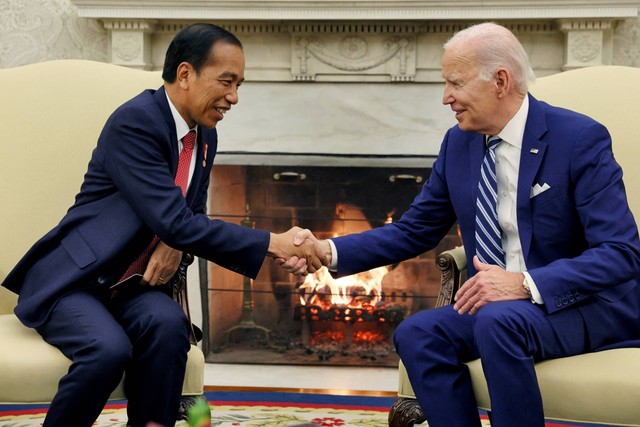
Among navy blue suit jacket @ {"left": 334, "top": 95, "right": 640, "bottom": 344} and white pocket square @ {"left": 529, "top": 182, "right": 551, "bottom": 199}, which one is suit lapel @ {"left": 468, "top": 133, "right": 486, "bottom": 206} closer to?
navy blue suit jacket @ {"left": 334, "top": 95, "right": 640, "bottom": 344}

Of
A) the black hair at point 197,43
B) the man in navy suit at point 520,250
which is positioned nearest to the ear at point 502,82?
the man in navy suit at point 520,250

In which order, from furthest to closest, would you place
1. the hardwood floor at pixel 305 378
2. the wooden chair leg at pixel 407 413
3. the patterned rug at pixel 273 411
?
the hardwood floor at pixel 305 378, the patterned rug at pixel 273 411, the wooden chair leg at pixel 407 413

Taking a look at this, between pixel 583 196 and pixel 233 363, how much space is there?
7.71 ft

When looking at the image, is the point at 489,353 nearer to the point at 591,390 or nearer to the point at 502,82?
the point at 591,390

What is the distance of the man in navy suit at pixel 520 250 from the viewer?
199 centimetres

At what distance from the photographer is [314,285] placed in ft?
14.1

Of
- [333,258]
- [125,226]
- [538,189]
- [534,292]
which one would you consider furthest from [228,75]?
[534,292]

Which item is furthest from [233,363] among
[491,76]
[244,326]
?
[491,76]

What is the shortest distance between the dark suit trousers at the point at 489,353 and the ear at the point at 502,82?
0.52 meters

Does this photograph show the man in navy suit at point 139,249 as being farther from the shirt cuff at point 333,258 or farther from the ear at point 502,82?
the ear at point 502,82

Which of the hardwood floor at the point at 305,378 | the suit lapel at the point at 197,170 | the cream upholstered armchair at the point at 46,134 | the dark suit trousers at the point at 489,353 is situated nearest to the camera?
the dark suit trousers at the point at 489,353

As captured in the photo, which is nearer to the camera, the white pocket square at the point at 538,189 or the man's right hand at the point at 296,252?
the white pocket square at the point at 538,189

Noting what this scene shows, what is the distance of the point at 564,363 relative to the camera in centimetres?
200

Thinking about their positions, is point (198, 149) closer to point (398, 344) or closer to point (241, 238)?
point (241, 238)
